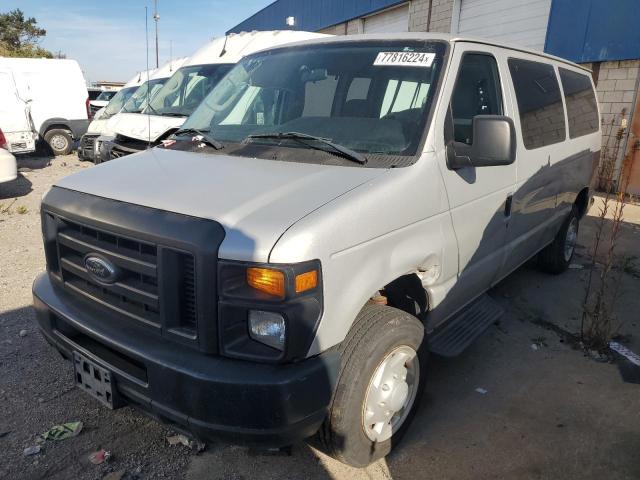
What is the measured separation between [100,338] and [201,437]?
0.67m

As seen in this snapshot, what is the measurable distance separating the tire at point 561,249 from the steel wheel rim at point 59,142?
13.7m

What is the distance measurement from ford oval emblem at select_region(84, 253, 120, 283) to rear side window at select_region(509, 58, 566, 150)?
2888 mm

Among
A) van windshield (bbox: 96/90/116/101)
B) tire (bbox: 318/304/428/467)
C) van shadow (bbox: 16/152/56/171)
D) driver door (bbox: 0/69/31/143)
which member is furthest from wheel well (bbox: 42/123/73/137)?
tire (bbox: 318/304/428/467)

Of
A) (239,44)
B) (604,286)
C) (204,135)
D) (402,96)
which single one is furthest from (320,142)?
(239,44)

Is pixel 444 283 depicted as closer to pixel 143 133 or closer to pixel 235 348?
pixel 235 348

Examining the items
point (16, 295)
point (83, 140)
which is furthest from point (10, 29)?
point (16, 295)

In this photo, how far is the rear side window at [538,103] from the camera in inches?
143

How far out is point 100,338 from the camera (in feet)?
7.53

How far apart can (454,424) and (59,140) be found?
48.1ft

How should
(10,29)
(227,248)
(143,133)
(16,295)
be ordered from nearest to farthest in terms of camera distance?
(227,248) → (16,295) → (143,133) → (10,29)

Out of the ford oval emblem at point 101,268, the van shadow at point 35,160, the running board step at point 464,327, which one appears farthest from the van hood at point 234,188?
the van shadow at point 35,160

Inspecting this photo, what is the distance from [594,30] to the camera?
905cm

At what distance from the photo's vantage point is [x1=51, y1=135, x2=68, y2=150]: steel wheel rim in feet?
46.8

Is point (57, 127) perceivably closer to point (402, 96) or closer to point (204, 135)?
point (204, 135)
